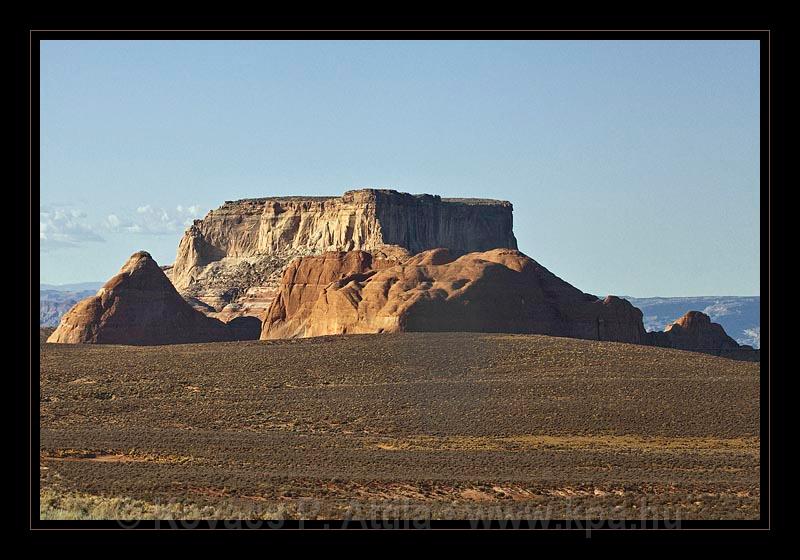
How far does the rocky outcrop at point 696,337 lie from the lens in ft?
290

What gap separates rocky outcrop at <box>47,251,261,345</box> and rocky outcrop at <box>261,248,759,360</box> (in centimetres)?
576

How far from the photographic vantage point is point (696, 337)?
302 feet

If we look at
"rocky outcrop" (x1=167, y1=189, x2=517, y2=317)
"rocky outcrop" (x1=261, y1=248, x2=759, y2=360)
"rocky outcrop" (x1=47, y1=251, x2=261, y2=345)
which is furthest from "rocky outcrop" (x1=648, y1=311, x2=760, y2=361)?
"rocky outcrop" (x1=167, y1=189, x2=517, y2=317)

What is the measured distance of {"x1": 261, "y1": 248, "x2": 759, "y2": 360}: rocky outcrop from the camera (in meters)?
73.8

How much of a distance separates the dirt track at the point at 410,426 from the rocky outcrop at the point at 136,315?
24.9ft

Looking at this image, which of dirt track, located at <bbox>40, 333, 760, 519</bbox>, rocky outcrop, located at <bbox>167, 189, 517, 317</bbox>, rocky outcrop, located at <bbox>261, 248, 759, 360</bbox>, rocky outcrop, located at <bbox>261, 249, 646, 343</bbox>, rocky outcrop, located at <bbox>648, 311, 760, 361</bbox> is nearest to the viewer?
dirt track, located at <bbox>40, 333, 760, 519</bbox>

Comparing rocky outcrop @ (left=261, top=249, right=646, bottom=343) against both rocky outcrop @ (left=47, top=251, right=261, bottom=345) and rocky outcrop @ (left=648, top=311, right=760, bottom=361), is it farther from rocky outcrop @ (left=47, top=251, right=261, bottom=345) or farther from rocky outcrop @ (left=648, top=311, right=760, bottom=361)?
rocky outcrop @ (left=648, top=311, right=760, bottom=361)

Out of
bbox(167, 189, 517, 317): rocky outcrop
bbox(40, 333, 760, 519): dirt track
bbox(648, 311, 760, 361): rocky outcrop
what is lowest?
bbox(40, 333, 760, 519): dirt track

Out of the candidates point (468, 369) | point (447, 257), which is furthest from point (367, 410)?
point (447, 257)
